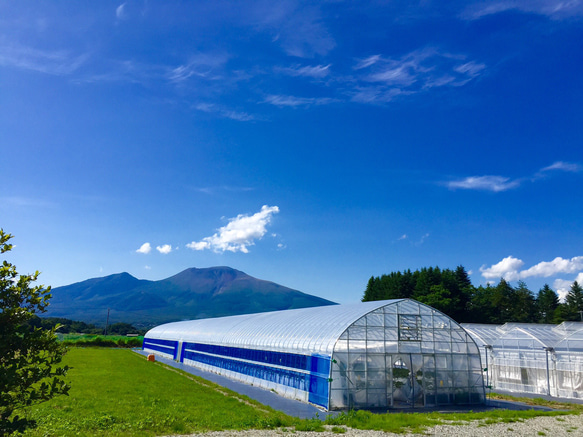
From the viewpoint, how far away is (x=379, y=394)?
78.4 feet

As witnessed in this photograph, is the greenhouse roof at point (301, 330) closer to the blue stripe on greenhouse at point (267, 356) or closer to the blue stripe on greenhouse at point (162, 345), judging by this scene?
the blue stripe on greenhouse at point (267, 356)

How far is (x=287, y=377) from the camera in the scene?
91.2ft

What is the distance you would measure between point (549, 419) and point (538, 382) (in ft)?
45.5

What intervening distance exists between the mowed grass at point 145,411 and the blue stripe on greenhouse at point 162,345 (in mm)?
29959

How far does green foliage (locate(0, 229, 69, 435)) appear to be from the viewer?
6699 mm

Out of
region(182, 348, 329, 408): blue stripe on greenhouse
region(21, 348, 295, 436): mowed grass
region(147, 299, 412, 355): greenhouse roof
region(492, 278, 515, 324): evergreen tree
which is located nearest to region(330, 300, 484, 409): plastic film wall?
region(147, 299, 412, 355): greenhouse roof

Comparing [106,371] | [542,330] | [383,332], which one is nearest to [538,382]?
[542,330]

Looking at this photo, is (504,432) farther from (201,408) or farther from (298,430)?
(201,408)

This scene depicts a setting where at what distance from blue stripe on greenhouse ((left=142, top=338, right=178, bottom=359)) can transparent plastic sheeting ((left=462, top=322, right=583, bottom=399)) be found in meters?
39.1

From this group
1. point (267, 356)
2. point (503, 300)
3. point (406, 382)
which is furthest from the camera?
point (503, 300)

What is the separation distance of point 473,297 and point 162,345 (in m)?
60.8

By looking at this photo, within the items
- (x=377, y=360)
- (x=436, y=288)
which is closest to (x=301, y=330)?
(x=377, y=360)

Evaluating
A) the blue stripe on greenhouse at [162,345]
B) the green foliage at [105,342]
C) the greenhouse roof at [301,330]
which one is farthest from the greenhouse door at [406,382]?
the green foliage at [105,342]

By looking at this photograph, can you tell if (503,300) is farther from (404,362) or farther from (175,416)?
(175,416)
